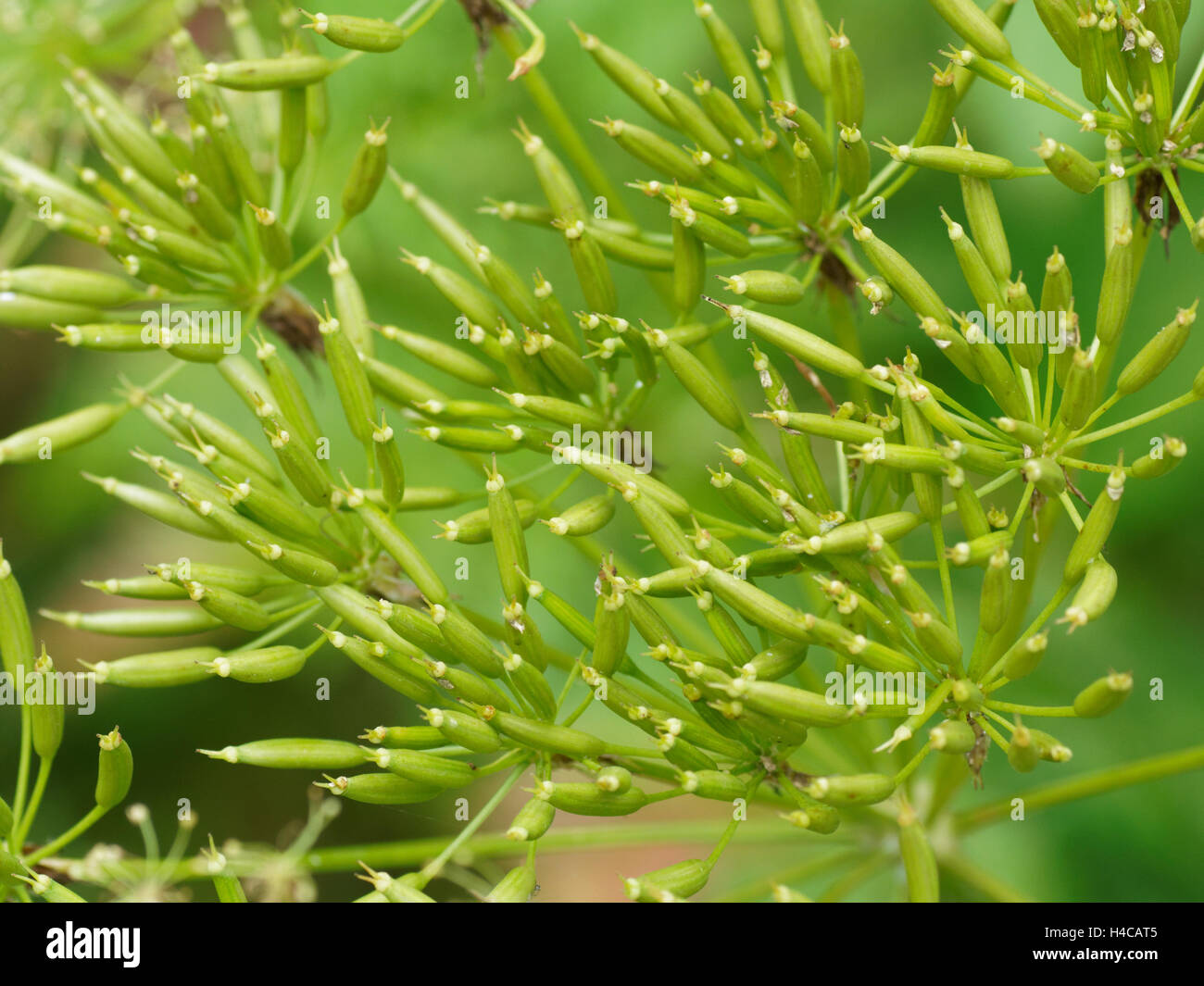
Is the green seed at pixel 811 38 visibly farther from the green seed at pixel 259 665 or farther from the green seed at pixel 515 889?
the green seed at pixel 515 889

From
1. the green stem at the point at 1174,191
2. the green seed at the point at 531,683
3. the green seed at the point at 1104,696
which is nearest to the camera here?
the green seed at the point at 1104,696

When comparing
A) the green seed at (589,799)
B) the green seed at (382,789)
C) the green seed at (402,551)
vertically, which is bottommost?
the green seed at (589,799)

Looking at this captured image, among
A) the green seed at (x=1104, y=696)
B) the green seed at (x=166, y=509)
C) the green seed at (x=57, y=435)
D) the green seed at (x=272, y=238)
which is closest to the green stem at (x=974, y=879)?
the green seed at (x=1104, y=696)

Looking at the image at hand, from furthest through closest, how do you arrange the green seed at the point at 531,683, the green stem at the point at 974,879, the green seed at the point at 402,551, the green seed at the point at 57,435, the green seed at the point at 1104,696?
1. the green stem at the point at 974,879
2. the green seed at the point at 57,435
3. the green seed at the point at 402,551
4. the green seed at the point at 531,683
5. the green seed at the point at 1104,696

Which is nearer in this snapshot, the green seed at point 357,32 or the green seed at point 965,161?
the green seed at point 965,161

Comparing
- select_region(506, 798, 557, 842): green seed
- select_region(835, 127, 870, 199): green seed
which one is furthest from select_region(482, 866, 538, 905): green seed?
select_region(835, 127, 870, 199): green seed

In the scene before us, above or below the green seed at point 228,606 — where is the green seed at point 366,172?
above
